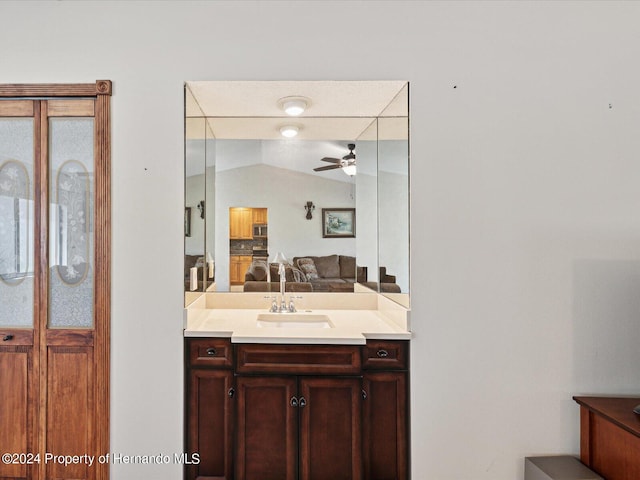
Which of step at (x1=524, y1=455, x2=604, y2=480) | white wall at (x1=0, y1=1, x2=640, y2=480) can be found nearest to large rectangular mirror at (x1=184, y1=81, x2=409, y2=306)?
white wall at (x1=0, y1=1, x2=640, y2=480)

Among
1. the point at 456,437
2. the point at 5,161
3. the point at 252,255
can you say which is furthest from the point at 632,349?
the point at 5,161

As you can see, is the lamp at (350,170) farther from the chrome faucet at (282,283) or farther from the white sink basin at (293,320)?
the white sink basin at (293,320)

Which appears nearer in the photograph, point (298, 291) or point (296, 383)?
point (296, 383)

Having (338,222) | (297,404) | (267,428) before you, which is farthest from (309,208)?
(267,428)

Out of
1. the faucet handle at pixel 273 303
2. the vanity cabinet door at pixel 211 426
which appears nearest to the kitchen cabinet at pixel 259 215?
the faucet handle at pixel 273 303

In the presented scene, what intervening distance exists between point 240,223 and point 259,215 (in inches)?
5.6

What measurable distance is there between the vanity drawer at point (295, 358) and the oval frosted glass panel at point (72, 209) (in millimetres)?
861

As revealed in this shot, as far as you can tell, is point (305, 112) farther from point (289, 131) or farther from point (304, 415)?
point (304, 415)

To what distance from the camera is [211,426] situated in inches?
82.7

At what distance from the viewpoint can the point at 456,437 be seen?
2.09 m

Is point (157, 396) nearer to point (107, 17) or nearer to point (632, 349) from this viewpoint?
point (107, 17)

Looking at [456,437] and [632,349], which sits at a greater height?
[632,349]

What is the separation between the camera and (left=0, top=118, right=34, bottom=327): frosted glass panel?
2.14 m

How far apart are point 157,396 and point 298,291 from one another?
1107mm
